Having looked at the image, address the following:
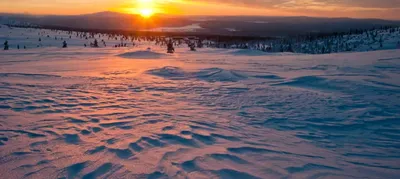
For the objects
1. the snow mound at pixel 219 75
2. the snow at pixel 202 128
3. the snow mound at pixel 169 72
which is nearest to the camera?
the snow at pixel 202 128

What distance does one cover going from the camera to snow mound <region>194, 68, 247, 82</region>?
8.96m

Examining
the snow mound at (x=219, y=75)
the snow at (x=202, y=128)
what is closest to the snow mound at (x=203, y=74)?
the snow mound at (x=219, y=75)

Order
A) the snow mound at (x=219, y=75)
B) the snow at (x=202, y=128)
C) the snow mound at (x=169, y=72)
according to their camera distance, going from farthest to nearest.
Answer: the snow mound at (x=169, y=72), the snow mound at (x=219, y=75), the snow at (x=202, y=128)

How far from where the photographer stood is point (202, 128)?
4.79 m

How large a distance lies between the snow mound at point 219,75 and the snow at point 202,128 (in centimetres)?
48

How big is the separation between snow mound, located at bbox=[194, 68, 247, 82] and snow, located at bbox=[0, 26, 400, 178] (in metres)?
0.48

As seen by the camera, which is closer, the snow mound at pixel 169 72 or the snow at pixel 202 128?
the snow at pixel 202 128

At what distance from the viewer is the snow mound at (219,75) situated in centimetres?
896

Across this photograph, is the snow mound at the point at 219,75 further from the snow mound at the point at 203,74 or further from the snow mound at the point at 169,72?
the snow mound at the point at 169,72

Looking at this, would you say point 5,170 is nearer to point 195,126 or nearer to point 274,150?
point 195,126

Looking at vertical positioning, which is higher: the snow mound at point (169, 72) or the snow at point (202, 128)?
the snow mound at point (169, 72)

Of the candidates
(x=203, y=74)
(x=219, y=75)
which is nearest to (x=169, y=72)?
(x=203, y=74)

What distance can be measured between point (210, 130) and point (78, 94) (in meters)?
3.67

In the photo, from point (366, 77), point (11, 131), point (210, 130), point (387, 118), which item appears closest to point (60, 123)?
point (11, 131)
